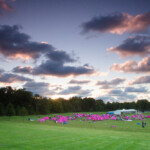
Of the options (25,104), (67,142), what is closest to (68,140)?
(67,142)

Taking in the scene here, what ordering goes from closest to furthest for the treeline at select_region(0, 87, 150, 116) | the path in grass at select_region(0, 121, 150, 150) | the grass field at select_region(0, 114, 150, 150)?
the path in grass at select_region(0, 121, 150, 150) → the grass field at select_region(0, 114, 150, 150) → the treeline at select_region(0, 87, 150, 116)

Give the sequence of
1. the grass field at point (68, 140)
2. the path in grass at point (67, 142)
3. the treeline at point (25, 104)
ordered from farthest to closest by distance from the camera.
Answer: the treeline at point (25, 104), the grass field at point (68, 140), the path in grass at point (67, 142)

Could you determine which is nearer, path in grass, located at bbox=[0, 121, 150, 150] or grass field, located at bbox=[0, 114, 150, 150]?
path in grass, located at bbox=[0, 121, 150, 150]

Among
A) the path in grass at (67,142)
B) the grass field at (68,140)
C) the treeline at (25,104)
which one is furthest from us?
the treeline at (25,104)

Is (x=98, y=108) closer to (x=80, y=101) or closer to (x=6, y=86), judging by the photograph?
(x=80, y=101)

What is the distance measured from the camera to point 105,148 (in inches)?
509

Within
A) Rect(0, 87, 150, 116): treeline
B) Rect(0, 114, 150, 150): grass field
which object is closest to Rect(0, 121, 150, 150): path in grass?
Rect(0, 114, 150, 150): grass field

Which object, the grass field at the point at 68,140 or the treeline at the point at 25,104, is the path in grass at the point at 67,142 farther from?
the treeline at the point at 25,104

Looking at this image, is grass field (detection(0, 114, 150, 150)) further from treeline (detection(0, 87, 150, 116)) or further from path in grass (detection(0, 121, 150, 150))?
treeline (detection(0, 87, 150, 116))

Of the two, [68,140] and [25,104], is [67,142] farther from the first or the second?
[25,104]

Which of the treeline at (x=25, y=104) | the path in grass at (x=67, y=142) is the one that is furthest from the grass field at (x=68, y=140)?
the treeline at (x=25, y=104)

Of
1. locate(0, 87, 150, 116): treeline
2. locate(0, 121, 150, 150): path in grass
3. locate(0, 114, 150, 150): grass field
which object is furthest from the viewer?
locate(0, 87, 150, 116): treeline

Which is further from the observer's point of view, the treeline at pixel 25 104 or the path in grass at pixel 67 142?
the treeline at pixel 25 104

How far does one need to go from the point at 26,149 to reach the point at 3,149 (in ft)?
4.12
